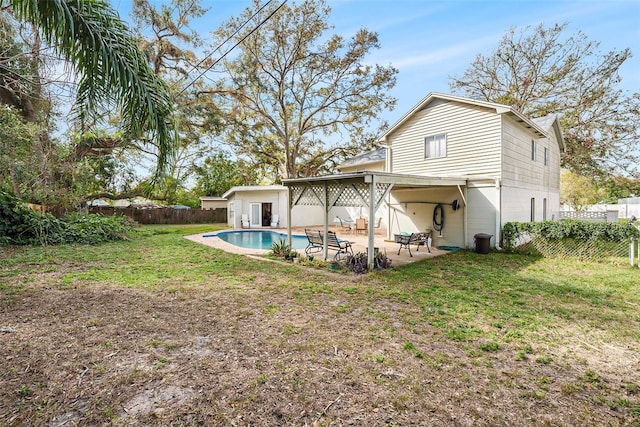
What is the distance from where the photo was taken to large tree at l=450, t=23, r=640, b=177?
17.0 meters

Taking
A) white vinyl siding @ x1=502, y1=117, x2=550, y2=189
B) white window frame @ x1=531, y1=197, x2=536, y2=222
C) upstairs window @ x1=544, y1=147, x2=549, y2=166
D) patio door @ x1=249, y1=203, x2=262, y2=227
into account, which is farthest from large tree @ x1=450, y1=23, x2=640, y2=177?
patio door @ x1=249, y1=203, x2=262, y2=227

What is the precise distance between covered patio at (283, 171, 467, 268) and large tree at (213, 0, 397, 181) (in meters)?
12.3

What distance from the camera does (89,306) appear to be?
493 centimetres

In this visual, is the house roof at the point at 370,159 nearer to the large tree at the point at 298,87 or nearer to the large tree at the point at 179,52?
the large tree at the point at 298,87

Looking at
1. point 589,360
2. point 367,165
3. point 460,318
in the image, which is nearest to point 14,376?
point 460,318

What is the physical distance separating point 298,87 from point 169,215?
14702 mm

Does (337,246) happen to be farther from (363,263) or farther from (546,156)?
(546,156)

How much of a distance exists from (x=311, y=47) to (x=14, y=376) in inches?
848

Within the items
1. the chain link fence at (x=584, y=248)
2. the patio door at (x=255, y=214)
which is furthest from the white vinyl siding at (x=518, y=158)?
the patio door at (x=255, y=214)

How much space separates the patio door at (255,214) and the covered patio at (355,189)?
37.5 ft

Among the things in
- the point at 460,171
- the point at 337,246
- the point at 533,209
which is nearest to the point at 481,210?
the point at 460,171

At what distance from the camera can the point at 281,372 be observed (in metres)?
3.09

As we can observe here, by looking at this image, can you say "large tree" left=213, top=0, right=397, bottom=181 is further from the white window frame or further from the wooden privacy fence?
the white window frame

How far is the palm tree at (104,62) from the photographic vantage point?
3517 millimetres
